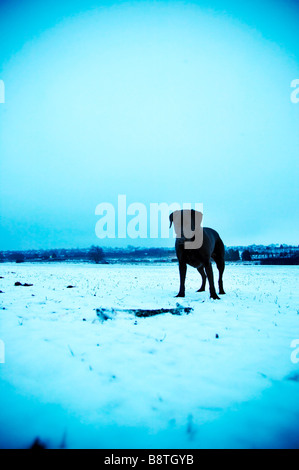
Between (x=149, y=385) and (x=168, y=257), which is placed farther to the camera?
(x=168, y=257)

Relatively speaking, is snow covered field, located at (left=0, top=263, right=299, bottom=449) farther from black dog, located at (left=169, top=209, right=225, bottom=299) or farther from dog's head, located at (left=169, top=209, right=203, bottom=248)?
dog's head, located at (left=169, top=209, right=203, bottom=248)

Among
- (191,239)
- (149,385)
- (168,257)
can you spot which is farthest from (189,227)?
(168,257)

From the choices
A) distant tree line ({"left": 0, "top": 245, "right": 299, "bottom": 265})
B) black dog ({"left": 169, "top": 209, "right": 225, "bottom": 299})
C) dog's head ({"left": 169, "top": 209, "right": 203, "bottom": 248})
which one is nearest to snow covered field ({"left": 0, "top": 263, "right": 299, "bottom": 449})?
black dog ({"left": 169, "top": 209, "right": 225, "bottom": 299})

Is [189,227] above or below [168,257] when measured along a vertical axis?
above

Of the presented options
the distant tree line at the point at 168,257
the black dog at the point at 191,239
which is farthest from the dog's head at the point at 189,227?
the distant tree line at the point at 168,257

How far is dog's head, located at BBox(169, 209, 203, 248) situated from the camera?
22.2ft

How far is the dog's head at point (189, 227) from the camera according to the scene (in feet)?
22.2

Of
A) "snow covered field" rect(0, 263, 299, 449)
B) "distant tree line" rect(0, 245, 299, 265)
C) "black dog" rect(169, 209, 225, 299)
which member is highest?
"black dog" rect(169, 209, 225, 299)

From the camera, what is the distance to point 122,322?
430 cm

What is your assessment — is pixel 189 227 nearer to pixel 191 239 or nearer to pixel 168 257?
pixel 191 239

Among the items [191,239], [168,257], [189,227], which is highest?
[189,227]

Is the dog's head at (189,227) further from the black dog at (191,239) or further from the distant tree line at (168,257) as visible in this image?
the distant tree line at (168,257)

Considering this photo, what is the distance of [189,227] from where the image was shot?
22.2 ft
